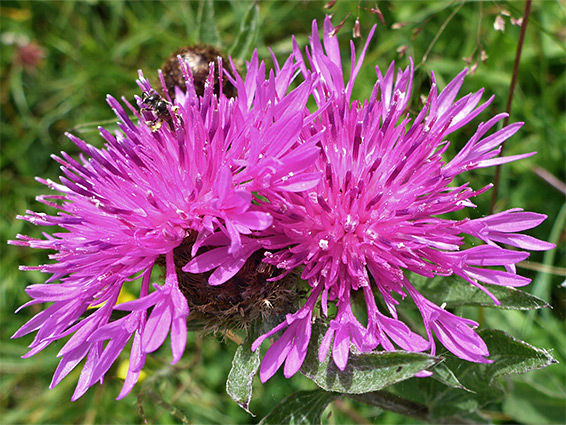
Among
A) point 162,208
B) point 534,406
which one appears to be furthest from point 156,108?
point 534,406

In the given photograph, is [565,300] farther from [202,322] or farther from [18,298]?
[18,298]

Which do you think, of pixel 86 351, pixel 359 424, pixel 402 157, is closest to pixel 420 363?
pixel 402 157

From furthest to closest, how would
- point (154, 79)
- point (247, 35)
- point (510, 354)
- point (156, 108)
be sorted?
point (154, 79) < point (247, 35) < point (156, 108) < point (510, 354)

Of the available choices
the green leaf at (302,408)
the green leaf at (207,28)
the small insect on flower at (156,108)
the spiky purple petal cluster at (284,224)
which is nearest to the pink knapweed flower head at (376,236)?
the spiky purple petal cluster at (284,224)

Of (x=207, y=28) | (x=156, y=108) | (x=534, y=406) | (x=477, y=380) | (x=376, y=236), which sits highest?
(x=207, y=28)

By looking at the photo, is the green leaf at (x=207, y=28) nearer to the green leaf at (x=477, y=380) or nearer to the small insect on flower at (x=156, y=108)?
the small insect on flower at (x=156, y=108)

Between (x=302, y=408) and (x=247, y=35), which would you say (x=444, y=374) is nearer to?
(x=302, y=408)
